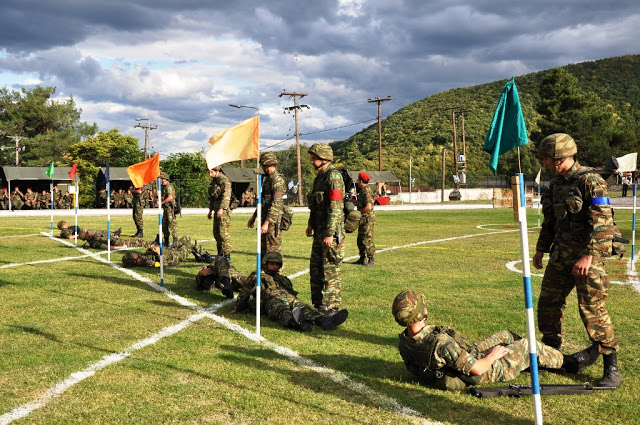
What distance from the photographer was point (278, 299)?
7488mm

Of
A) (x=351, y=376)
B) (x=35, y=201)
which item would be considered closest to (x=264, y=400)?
(x=351, y=376)

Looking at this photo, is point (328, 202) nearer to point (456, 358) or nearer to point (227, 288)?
point (227, 288)

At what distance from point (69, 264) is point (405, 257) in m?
8.06

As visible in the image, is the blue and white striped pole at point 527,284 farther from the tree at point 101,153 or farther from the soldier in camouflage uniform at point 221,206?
the tree at point 101,153

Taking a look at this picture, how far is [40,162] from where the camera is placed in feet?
218

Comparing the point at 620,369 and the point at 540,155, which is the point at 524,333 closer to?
the point at 620,369

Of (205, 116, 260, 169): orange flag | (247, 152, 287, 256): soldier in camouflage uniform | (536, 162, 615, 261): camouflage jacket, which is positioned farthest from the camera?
(247, 152, 287, 256): soldier in camouflage uniform

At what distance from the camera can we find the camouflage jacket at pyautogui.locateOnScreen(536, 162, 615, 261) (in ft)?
16.5

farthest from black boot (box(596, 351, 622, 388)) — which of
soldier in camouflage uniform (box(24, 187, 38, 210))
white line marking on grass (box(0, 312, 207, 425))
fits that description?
soldier in camouflage uniform (box(24, 187, 38, 210))

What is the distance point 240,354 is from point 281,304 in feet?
4.91

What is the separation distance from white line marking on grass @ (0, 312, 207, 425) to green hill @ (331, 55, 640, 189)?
78434 millimetres

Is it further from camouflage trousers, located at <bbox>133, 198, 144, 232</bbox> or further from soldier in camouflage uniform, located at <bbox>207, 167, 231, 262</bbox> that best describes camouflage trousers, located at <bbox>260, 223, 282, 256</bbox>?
camouflage trousers, located at <bbox>133, 198, 144, 232</bbox>

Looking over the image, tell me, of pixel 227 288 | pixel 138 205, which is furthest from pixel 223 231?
pixel 138 205

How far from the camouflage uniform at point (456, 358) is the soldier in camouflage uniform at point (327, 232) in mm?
2536
